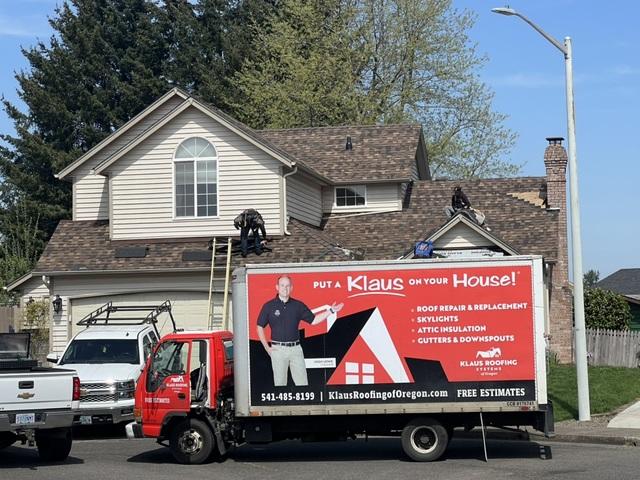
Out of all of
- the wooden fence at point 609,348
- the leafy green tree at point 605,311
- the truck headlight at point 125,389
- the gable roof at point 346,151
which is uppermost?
the gable roof at point 346,151

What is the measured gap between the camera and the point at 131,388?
73.6ft

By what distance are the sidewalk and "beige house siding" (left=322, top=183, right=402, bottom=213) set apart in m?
14.6

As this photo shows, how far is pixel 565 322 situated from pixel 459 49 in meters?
23.3

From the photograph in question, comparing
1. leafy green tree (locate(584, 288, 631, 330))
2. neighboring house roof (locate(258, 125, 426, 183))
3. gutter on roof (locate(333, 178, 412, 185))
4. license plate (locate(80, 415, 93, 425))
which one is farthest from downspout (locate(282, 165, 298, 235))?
leafy green tree (locate(584, 288, 631, 330))

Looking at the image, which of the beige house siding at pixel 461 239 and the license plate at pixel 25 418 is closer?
the license plate at pixel 25 418

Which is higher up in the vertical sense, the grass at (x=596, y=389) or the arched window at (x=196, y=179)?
the arched window at (x=196, y=179)

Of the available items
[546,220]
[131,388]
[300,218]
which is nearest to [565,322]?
[546,220]

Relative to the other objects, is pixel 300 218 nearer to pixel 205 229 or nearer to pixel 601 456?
Result: pixel 205 229

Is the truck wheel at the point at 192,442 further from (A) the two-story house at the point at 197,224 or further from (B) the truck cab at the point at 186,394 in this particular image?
(A) the two-story house at the point at 197,224

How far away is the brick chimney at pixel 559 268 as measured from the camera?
109 ft

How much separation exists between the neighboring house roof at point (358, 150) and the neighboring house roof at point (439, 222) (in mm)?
1157

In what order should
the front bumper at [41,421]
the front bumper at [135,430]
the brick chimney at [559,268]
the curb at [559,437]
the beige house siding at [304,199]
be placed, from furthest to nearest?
the brick chimney at [559,268] < the beige house siding at [304,199] < the curb at [559,437] < the front bumper at [135,430] < the front bumper at [41,421]

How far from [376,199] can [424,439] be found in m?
19.7

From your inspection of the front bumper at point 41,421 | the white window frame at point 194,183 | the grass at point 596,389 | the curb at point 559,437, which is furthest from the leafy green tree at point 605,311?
the front bumper at point 41,421
